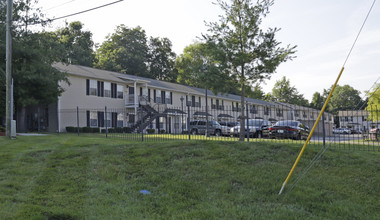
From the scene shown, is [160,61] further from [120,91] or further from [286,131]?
[286,131]

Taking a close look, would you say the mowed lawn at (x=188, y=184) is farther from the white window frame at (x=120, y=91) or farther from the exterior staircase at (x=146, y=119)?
the white window frame at (x=120, y=91)

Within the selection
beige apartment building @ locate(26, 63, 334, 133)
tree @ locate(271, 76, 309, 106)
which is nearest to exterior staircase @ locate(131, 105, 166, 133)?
beige apartment building @ locate(26, 63, 334, 133)

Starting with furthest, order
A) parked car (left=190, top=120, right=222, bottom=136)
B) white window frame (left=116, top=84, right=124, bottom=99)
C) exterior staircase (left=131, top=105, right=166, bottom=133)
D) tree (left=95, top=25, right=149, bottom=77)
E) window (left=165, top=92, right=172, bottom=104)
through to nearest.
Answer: tree (left=95, top=25, right=149, bottom=77) → window (left=165, top=92, right=172, bottom=104) → white window frame (left=116, top=84, right=124, bottom=99) → exterior staircase (left=131, top=105, right=166, bottom=133) → parked car (left=190, top=120, right=222, bottom=136)

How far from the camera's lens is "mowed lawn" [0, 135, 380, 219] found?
4945 millimetres

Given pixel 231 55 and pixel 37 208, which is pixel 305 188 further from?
pixel 231 55

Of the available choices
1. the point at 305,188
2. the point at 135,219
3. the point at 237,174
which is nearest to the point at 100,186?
the point at 135,219

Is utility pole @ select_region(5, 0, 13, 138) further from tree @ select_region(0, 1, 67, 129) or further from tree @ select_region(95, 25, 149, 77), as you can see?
tree @ select_region(95, 25, 149, 77)

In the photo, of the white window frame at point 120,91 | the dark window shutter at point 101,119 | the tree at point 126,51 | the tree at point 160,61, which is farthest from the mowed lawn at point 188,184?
the tree at point 160,61

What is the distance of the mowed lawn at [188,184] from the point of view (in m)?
4.95

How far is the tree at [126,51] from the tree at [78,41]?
2299 millimetres

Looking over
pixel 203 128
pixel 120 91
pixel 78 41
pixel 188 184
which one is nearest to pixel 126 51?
pixel 78 41

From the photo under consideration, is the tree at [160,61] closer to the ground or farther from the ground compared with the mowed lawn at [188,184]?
farther from the ground

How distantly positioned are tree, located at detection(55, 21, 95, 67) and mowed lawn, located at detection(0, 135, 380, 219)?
3430cm

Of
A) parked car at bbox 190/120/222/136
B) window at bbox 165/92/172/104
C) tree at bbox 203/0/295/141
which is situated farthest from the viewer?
window at bbox 165/92/172/104
